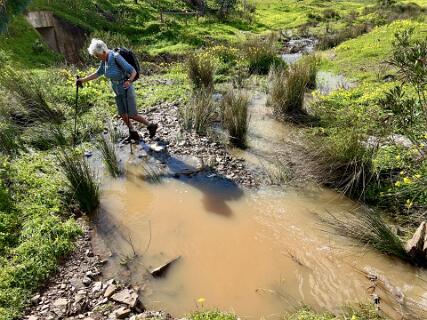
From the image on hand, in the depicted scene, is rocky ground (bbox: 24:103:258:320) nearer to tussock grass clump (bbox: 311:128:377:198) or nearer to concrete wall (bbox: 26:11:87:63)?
tussock grass clump (bbox: 311:128:377:198)

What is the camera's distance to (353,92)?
9.40 metres

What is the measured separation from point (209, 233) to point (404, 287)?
2.39 meters

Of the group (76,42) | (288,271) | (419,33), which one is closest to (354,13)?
(419,33)

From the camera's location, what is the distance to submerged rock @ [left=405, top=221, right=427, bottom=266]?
437 centimetres

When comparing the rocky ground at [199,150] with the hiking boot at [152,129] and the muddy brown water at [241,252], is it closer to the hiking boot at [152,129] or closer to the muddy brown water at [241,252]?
the hiking boot at [152,129]

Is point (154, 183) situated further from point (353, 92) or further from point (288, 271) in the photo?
point (353, 92)

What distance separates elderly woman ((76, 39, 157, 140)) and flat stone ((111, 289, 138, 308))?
3.57 meters

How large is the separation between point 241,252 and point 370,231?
5.37 feet

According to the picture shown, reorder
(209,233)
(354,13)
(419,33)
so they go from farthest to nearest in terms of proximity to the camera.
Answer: (354,13) < (419,33) < (209,233)

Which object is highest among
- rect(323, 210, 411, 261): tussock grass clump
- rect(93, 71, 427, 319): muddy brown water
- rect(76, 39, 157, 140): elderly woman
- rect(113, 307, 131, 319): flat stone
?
rect(76, 39, 157, 140): elderly woman

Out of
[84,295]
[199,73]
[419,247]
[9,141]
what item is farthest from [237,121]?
[84,295]

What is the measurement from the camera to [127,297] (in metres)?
4.05

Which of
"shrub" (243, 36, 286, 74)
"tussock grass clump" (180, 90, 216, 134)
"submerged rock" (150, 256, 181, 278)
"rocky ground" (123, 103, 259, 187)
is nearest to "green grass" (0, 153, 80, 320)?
"submerged rock" (150, 256, 181, 278)

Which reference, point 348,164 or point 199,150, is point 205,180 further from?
point 348,164
